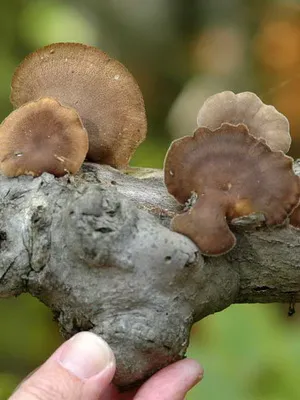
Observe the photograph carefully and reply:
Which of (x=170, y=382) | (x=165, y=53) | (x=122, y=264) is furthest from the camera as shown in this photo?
(x=165, y=53)

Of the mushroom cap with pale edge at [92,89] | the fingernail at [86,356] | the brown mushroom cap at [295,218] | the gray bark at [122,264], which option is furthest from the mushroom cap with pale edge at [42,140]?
the brown mushroom cap at [295,218]

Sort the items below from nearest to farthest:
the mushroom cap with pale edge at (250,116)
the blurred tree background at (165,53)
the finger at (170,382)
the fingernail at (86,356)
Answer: the fingernail at (86,356), the finger at (170,382), the mushroom cap with pale edge at (250,116), the blurred tree background at (165,53)

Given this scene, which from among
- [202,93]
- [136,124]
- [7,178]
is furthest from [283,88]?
[7,178]

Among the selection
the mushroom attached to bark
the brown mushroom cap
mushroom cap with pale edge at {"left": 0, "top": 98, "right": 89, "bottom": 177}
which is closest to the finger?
the mushroom attached to bark

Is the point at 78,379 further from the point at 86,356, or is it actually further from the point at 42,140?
the point at 42,140

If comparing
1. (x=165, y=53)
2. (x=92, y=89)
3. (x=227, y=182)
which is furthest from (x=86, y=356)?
(x=165, y=53)

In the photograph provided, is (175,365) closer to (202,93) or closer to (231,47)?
(202,93)

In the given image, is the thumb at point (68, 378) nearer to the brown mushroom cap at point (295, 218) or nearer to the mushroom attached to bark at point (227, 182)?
the mushroom attached to bark at point (227, 182)
